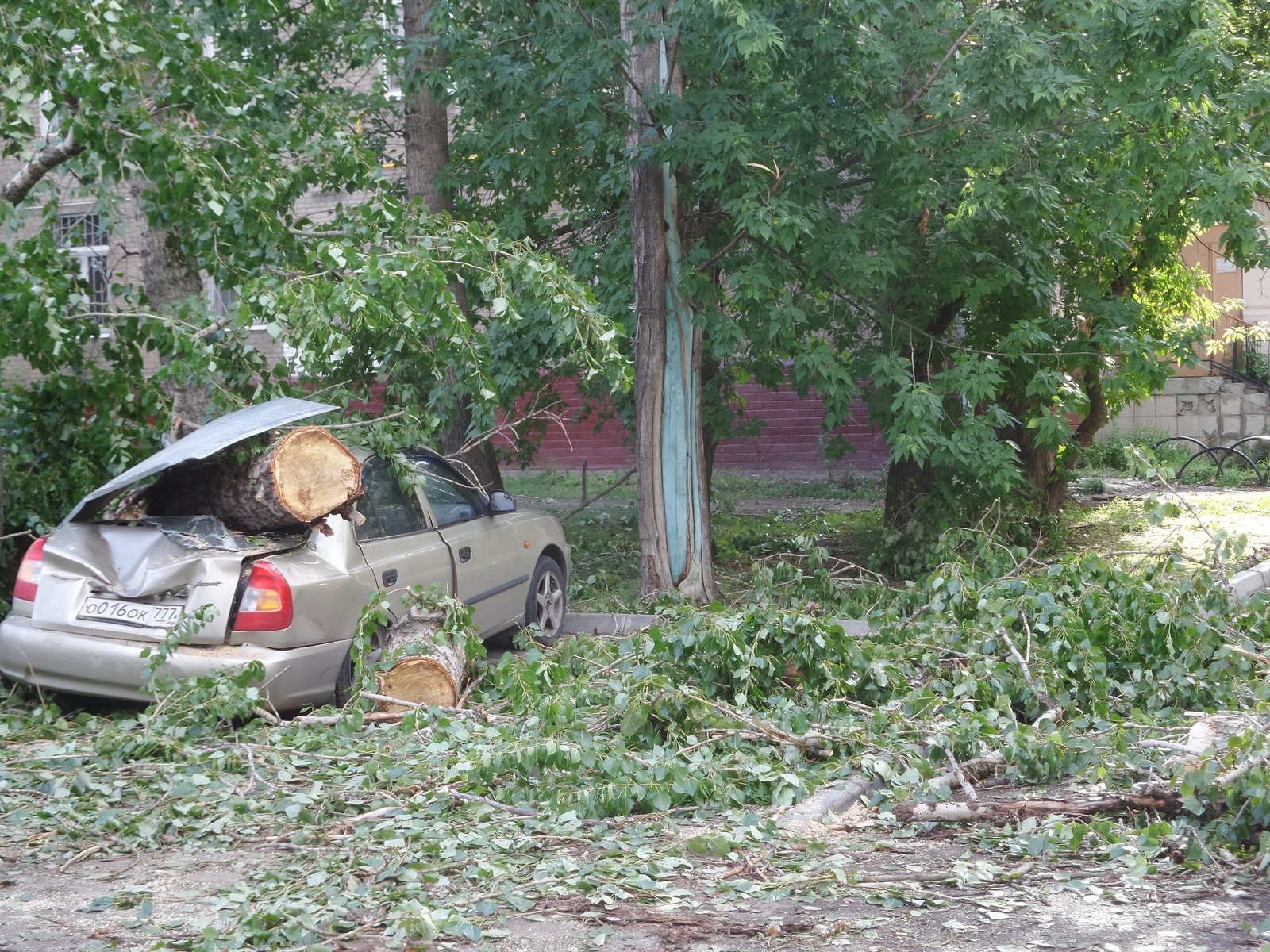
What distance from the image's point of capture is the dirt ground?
A: 3.24 metres

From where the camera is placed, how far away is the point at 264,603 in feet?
18.1

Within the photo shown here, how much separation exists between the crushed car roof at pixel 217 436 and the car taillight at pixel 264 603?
0.63m

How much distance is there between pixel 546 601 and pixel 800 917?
16.1 feet

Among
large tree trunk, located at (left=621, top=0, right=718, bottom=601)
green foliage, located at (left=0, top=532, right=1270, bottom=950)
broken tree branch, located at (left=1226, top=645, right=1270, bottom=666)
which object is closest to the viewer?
green foliage, located at (left=0, top=532, right=1270, bottom=950)

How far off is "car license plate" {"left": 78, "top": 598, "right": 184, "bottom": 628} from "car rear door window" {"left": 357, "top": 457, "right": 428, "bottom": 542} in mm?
1046

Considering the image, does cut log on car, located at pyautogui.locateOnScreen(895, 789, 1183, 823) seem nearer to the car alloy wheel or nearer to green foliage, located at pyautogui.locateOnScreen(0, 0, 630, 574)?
green foliage, located at pyautogui.locateOnScreen(0, 0, 630, 574)

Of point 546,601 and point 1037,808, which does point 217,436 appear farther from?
point 1037,808

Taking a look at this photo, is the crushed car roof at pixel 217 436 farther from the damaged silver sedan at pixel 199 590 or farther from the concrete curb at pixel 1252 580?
the concrete curb at pixel 1252 580

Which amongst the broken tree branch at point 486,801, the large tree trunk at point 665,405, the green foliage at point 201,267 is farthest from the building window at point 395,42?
the broken tree branch at point 486,801

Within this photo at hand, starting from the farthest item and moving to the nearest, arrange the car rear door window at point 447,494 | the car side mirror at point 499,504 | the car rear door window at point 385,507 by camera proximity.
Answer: the car side mirror at point 499,504, the car rear door window at point 447,494, the car rear door window at point 385,507

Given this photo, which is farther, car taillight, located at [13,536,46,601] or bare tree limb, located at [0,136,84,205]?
bare tree limb, located at [0,136,84,205]

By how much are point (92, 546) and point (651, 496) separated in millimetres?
4297

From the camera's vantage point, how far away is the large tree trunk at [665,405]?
28.5 feet

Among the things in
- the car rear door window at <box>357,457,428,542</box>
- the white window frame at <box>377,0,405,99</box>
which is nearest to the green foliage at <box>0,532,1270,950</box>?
the car rear door window at <box>357,457,428,542</box>
